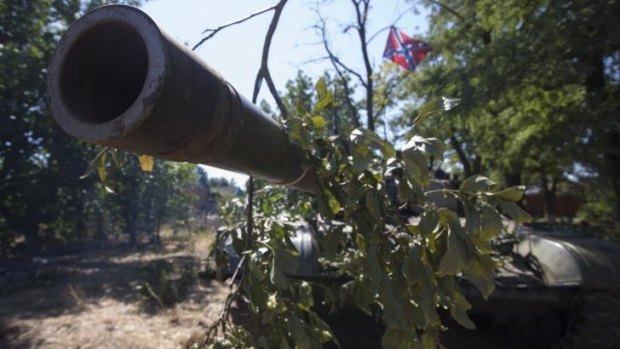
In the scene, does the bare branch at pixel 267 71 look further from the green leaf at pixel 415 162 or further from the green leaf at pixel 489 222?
the green leaf at pixel 489 222

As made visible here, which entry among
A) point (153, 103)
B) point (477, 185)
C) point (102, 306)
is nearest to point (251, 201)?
point (477, 185)

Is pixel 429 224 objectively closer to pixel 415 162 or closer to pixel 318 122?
pixel 415 162

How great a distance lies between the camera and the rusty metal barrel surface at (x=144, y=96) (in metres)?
0.92

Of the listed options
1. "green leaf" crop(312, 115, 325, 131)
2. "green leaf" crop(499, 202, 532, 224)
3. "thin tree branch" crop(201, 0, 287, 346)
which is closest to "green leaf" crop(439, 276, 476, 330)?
"green leaf" crop(499, 202, 532, 224)

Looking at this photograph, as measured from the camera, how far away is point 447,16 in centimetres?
1512

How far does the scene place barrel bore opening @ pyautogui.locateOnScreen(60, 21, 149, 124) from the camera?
1.06 meters

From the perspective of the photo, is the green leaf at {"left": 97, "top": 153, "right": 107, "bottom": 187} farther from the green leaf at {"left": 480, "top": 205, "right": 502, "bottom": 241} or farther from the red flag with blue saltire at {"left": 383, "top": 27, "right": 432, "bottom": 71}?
the red flag with blue saltire at {"left": 383, "top": 27, "right": 432, "bottom": 71}

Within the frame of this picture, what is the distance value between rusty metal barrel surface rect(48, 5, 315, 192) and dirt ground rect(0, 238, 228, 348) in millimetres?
4972

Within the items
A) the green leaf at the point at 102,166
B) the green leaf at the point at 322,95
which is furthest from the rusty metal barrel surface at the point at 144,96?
the green leaf at the point at 102,166

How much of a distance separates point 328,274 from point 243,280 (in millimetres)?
2464

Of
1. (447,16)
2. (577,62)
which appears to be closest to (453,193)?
(577,62)

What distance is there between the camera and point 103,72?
1142 mm

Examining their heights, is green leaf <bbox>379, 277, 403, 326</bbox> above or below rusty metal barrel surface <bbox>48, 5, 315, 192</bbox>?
below

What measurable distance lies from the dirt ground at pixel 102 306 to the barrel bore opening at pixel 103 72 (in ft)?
16.3
